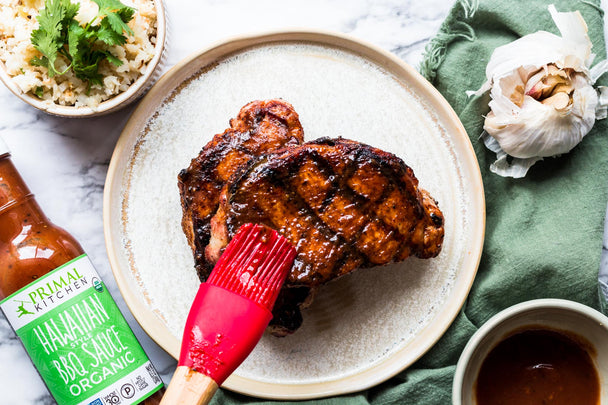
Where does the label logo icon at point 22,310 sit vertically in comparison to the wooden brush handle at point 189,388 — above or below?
above

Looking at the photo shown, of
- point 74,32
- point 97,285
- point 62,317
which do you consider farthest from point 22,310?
point 74,32

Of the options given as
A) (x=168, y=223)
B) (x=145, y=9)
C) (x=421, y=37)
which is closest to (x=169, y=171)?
(x=168, y=223)

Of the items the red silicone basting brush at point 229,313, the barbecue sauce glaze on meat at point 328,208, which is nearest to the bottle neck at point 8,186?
the barbecue sauce glaze on meat at point 328,208

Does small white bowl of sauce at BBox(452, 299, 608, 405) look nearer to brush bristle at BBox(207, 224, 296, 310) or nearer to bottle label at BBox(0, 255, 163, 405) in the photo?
brush bristle at BBox(207, 224, 296, 310)

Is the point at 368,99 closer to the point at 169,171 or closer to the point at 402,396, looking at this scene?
the point at 169,171

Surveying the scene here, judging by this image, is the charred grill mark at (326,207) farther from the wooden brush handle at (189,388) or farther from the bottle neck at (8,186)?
the bottle neck at (8,186)

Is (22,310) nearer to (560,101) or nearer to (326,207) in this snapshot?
(326,207)

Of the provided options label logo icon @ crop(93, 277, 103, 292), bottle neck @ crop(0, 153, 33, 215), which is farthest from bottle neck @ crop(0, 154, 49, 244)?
label logo icon @ crop(93, 277, 103, 292)
